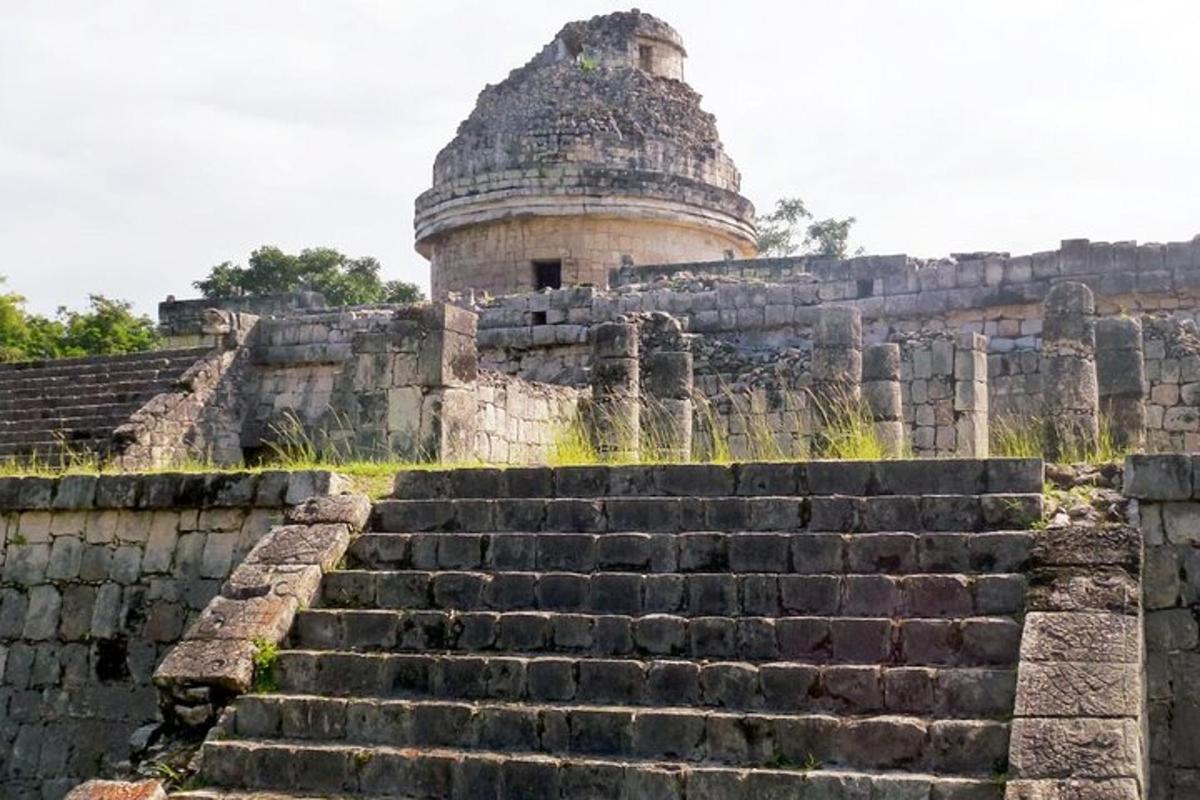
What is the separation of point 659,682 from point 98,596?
16.6 ft

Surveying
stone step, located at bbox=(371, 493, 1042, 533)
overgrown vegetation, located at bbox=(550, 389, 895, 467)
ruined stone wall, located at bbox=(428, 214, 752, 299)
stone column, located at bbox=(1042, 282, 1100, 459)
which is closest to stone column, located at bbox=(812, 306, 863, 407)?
overgrown vegetation, located at bbox=(550, 389, 895, 467)

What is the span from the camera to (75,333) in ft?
96.5

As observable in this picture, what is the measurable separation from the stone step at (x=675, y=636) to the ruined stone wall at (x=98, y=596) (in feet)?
6.44

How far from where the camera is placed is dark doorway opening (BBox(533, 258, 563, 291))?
22.8 metres

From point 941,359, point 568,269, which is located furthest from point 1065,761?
point 568,269

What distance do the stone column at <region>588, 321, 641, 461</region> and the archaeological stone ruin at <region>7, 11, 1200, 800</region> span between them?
0.03 m

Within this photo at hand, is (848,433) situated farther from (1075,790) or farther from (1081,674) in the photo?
(1075,790)

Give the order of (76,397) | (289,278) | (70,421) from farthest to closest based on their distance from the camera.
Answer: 1. (289,278)
2. (76,397)
3. (70,421)

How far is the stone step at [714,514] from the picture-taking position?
766cm

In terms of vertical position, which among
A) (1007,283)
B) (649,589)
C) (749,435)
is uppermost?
(1007,283)

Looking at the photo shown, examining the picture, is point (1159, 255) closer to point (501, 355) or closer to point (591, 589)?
point (501, 355)

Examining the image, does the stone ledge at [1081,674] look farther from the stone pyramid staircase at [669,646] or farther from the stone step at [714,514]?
the stone step at [714,514]

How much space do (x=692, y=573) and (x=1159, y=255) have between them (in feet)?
32.3

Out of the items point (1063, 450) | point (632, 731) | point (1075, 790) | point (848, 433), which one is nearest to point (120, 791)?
point (632, 731)
